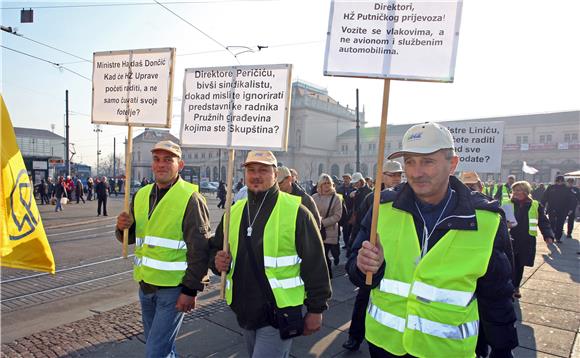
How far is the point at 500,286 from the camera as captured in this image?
2.12 m

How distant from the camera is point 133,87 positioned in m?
3.87

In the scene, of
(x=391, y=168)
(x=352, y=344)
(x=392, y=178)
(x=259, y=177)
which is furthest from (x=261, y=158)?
(x=391, y=168)

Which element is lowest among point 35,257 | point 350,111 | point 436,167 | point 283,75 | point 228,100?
point 35,257

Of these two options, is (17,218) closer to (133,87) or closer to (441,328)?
(133,87)

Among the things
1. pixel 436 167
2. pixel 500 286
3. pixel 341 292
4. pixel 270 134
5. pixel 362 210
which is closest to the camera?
pixel 500 286

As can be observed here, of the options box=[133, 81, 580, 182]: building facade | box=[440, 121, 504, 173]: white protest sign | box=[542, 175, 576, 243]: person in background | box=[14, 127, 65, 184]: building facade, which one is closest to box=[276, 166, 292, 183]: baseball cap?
box=[440, 121, 504, 173]: white protest sign

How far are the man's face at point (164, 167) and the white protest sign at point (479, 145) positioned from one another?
5533 millimetres

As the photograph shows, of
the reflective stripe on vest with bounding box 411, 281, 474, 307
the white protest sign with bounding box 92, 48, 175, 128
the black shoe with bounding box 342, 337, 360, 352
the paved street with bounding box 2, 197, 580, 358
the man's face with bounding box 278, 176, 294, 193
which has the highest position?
the white protest sign with bounding box 92, 48, 175, 128

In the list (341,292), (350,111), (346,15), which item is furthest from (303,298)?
(350,111)

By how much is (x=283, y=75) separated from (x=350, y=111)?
298 ft

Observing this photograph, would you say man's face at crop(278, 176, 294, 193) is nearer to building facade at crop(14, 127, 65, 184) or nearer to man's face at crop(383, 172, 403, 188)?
man's face at crop(383, 172, 403, 188)

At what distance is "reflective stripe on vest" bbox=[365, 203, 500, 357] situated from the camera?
2.07 m

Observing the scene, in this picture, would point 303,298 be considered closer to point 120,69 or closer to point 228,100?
point 228,100

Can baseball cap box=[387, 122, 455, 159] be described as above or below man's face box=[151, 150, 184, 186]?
above
